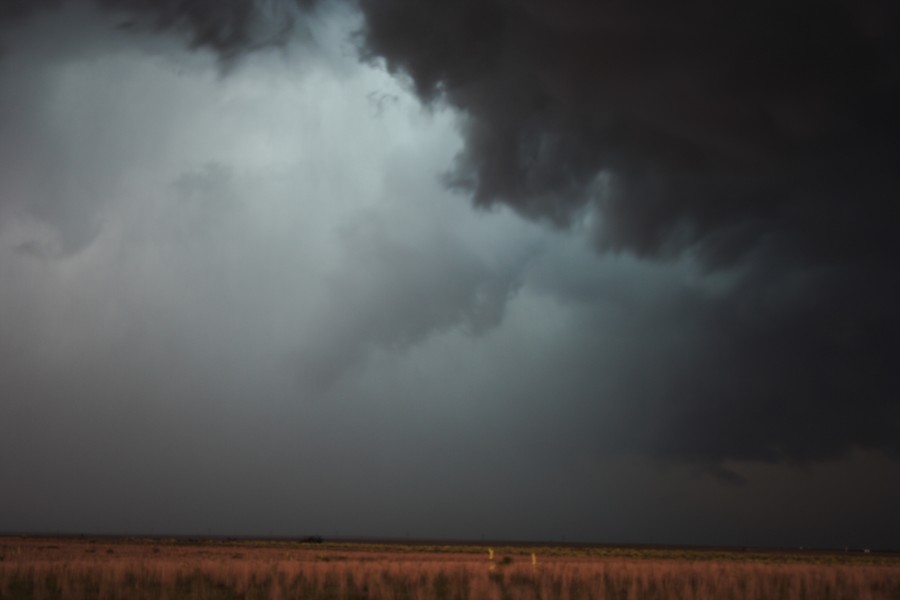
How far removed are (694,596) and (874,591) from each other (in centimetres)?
792

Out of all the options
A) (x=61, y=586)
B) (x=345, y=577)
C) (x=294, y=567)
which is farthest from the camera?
(x=294, y=567)

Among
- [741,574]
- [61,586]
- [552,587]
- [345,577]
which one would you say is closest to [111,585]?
[61,586]

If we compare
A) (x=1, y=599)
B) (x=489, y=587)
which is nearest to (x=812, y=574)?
(x=489, y=587)

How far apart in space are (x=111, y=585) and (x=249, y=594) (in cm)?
436

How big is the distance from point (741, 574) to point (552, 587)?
10258 millimetres

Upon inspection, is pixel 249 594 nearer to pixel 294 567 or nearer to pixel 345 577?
pixel 345 577

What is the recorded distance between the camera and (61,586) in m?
23.7

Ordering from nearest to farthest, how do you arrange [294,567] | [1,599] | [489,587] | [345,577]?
[1,599], [489,587], [345,577], [294,567]

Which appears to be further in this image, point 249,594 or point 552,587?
point 552,587

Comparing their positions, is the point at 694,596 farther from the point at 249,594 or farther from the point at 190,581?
the point at 190,581

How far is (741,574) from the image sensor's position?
32531mm

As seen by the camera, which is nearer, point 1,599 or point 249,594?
point 1,599

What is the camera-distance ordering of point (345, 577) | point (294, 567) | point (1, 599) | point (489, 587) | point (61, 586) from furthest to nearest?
1. point (294, 567)
2. point (345, 577)
3. point (489, 587)
4. point (61, 586)
5. point (1, 599)

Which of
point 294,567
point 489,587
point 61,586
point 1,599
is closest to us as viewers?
point 1,599
